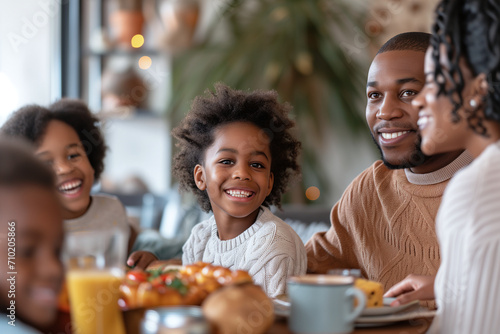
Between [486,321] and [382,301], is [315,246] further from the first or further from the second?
[486,321]

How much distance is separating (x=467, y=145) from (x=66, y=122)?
43.8 inches

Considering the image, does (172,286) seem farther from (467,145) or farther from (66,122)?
(66,122)

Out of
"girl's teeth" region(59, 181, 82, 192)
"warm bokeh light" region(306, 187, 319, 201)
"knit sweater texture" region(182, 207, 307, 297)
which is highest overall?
"girl's teeth" region(59, 181, 82, 192)

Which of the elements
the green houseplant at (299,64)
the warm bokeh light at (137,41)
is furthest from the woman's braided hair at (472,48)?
the warm bokeh light at (137,41)

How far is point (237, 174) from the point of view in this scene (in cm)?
145

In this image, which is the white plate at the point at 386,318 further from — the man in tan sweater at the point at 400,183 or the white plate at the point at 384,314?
the man in tan sweater at the point at 400,183

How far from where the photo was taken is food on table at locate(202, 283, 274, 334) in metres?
0.78

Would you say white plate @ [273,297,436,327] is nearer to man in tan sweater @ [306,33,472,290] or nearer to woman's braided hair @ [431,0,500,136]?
woman's braided hair @ [431,0,500,136]

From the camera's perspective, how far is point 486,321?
2.81 ft

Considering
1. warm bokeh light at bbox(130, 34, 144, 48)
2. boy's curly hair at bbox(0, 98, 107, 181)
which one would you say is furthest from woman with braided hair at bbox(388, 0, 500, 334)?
warm bokeh light at bbox(130, 34, 144, 48)

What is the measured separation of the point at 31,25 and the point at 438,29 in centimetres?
343

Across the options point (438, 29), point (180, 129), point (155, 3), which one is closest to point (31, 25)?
point (155, 3)

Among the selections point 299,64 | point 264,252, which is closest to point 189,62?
point 299,64

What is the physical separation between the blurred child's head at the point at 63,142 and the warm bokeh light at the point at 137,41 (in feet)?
8.34
